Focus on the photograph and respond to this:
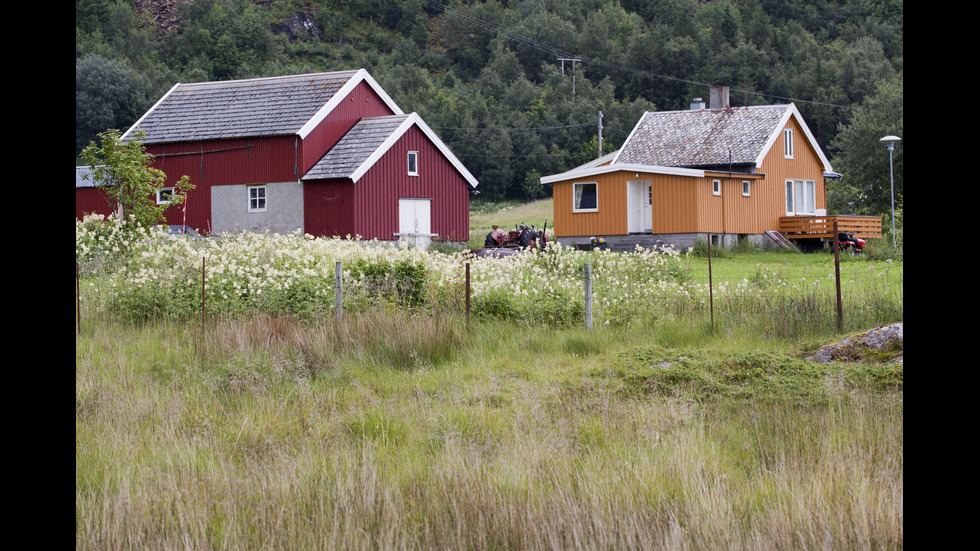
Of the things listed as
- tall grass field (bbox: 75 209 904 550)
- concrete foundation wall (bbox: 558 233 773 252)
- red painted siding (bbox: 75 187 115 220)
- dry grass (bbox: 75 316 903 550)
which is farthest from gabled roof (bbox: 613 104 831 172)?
dry grass (bbox: 75 316 903 550)

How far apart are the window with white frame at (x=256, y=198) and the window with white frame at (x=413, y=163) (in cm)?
510

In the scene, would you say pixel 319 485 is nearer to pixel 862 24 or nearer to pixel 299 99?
pixel 299 99

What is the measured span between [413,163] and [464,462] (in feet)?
93.6

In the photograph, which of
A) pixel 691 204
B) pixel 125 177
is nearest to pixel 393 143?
pixel 691 204

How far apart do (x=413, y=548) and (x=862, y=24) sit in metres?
120

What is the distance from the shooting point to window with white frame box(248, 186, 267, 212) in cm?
3256

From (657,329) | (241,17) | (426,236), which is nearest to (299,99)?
(426,236)

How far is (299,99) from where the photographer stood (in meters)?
33.0

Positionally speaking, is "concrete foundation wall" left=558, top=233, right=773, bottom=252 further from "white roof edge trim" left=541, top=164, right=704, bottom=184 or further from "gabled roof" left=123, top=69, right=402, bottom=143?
"gabled roof" left=123, top=69, right=402, bottom=143

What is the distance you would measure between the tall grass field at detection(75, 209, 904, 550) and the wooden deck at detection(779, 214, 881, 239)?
20.8m

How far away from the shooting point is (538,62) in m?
119

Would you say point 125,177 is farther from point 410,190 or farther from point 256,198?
point 410,190
